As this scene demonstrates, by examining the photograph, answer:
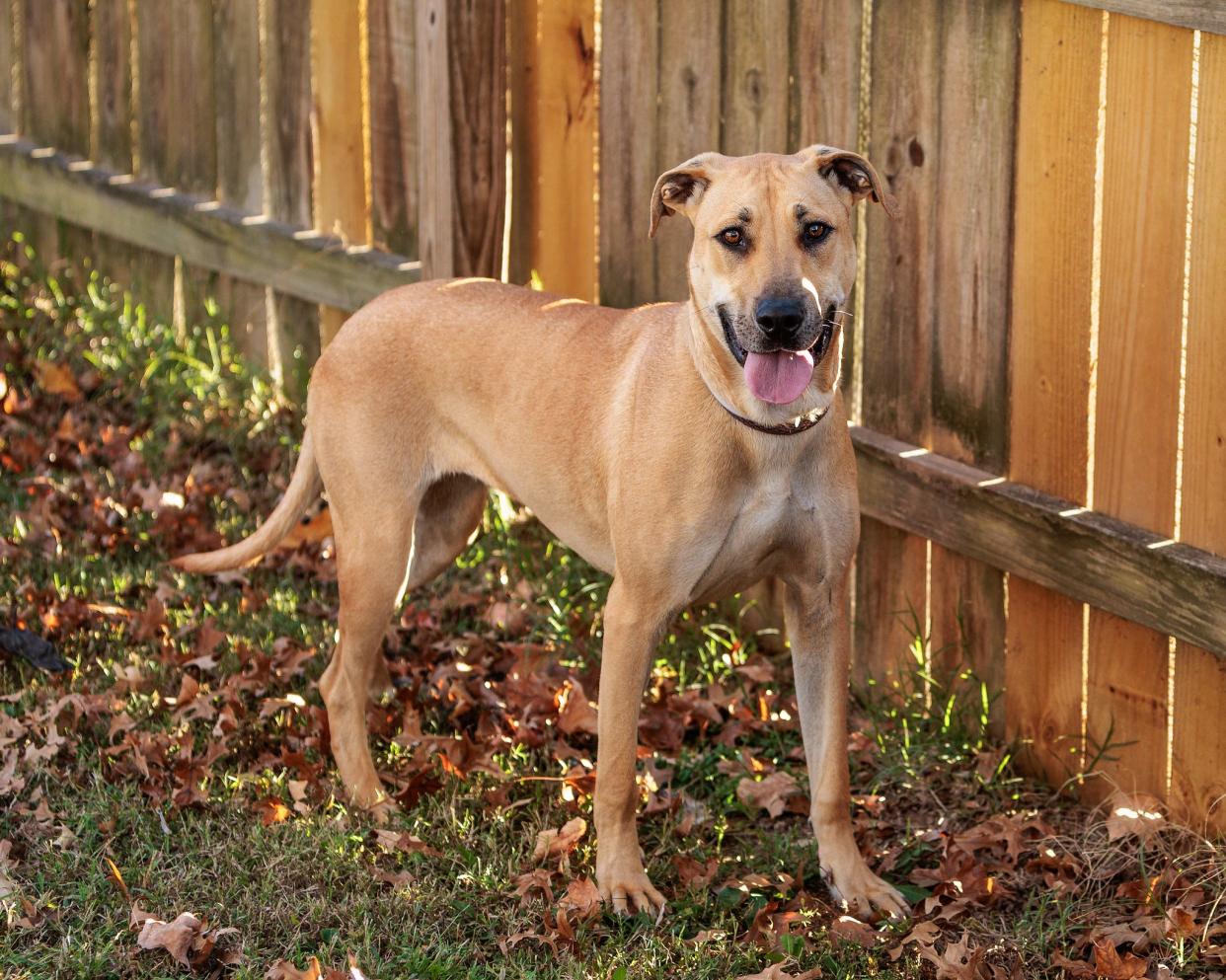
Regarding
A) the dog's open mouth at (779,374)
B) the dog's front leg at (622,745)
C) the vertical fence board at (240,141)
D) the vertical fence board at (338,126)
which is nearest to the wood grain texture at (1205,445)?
the dog's open mouth at (779,374)

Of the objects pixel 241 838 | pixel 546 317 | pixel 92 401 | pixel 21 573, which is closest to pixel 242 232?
pixel 92 401

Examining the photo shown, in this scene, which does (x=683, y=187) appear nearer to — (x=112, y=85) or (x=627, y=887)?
(x=627, y=887)

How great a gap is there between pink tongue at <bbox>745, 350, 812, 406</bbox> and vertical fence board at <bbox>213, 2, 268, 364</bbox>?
4191 millimetres

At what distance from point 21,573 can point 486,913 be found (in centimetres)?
266

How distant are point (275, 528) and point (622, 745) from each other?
4.52 ft

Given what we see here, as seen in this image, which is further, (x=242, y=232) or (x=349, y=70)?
(x=242, y=232)

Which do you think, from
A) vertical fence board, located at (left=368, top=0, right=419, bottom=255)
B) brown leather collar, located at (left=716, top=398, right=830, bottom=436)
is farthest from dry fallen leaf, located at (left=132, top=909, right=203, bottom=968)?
vertical fence board, located at (left=368, top=0, right=419, bottom=255)

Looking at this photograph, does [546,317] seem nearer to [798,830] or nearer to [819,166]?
[819,166]

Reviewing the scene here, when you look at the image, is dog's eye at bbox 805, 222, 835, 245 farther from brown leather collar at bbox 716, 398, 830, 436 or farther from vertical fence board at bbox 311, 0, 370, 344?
vertical fence board at bbox 311, 0, 370, 344

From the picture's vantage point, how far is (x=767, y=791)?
4.96 m

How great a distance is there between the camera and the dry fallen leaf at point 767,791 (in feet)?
16.2

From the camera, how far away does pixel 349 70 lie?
23.5ft

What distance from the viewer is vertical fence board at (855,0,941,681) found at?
16.3 ft

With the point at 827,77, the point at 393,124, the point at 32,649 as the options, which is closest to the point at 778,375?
the point at 827,77
